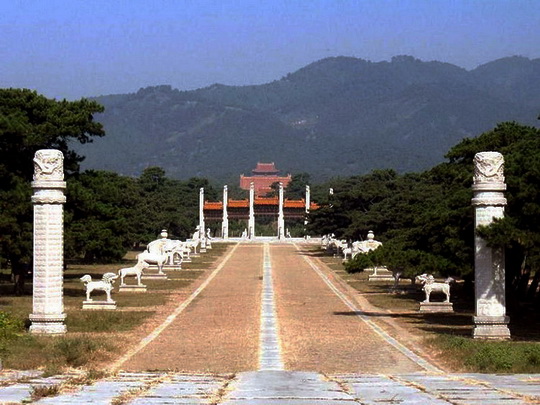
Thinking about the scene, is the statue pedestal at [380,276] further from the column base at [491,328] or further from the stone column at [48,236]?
the stone column at [48,236]

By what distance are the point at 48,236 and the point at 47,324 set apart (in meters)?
1.93

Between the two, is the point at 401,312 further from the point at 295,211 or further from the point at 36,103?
the point at 295,211

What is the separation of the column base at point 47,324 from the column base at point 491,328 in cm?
880

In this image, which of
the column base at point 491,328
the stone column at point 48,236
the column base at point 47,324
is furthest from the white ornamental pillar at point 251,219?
the column base at point 491,328

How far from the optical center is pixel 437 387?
46.9 ft

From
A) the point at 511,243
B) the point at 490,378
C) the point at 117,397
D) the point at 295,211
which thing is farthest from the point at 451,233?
the point at 295,211

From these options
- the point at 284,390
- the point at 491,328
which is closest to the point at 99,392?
the point at 284,390

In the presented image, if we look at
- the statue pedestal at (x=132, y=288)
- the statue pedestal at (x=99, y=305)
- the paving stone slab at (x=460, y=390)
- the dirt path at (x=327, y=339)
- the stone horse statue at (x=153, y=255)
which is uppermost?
the stone horse statue at (x=153, y=255)

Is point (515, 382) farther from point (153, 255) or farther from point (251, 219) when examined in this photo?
point (251, 219)

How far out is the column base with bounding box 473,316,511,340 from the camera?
2447 centimetres

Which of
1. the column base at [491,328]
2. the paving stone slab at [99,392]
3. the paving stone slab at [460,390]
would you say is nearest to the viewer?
the paving stone slab at [99,392]

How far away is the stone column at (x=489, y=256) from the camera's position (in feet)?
80.8

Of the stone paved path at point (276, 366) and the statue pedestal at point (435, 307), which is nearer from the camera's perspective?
the stone paved path at point (276, 366)

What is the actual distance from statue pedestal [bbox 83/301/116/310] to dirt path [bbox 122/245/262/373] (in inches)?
80.5
